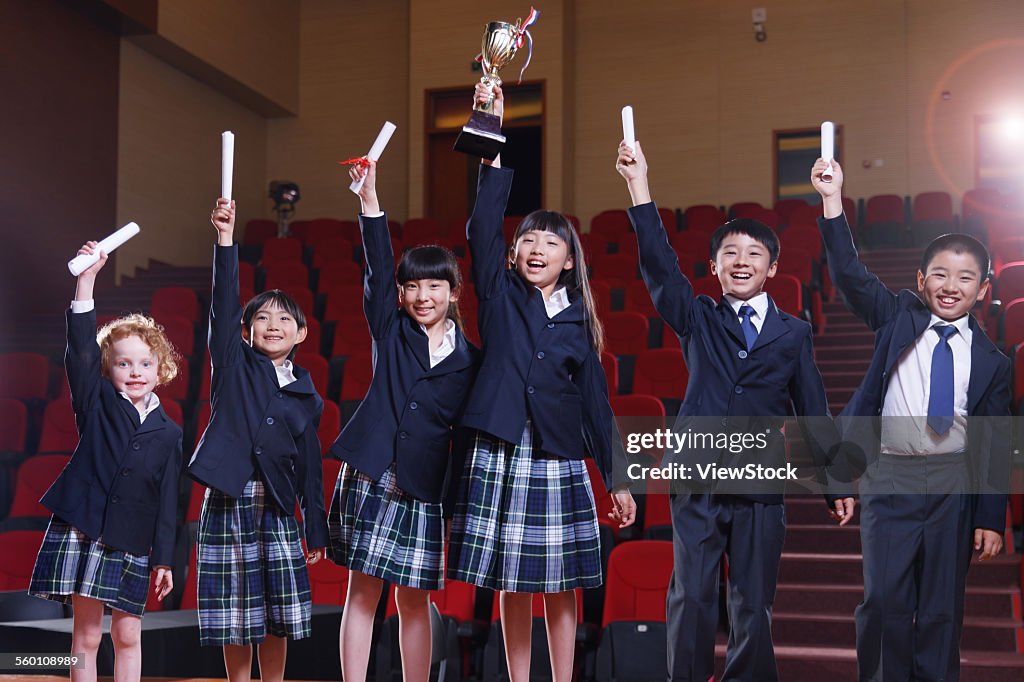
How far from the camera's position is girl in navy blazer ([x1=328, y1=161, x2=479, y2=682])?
195 cm

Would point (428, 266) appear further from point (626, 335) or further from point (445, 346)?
point (626, 335)

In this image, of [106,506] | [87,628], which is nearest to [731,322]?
[106,506]

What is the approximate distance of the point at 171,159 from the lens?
777cm

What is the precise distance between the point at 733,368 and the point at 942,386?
412 millimetres

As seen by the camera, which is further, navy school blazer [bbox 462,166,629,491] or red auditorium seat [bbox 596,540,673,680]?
red auditorium seat [bbox 596,540,673,680]

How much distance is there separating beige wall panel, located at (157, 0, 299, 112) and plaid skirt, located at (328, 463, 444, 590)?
6.08 m

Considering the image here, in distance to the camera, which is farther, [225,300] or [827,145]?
[225,300]

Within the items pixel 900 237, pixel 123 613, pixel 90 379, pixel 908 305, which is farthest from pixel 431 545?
pixel 900 237

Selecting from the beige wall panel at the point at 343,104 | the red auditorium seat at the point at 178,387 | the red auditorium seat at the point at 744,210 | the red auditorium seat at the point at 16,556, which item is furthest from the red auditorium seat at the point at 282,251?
the red auditorium seat at the point at 16,556

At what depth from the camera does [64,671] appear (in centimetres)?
249

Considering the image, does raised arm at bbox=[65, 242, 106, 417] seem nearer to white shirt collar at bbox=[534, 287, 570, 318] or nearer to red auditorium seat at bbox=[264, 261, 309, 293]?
white shirt collar at bbox=[534, 287, 570, 318]

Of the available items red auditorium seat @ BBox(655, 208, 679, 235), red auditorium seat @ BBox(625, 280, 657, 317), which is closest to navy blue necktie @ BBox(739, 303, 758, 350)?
red auditorium seat @ BBox(625, 280, 657, 317)

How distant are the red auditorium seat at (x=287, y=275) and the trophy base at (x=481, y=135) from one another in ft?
13.4

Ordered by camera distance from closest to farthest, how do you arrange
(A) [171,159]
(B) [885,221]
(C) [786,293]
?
(C) [786,293] → (B) [885,221] → (A) [171,159]
